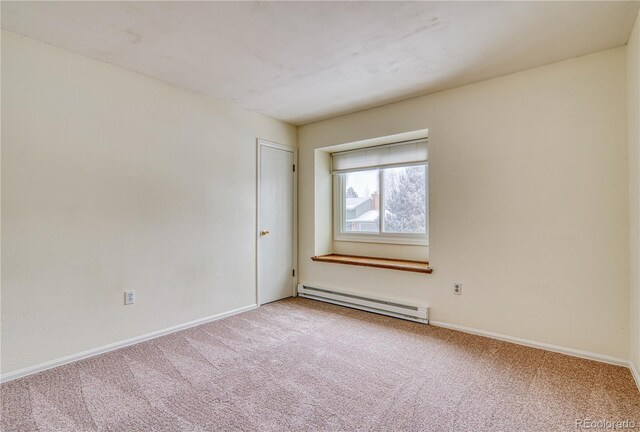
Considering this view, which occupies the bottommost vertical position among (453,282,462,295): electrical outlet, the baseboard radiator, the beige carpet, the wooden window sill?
the beige carpet

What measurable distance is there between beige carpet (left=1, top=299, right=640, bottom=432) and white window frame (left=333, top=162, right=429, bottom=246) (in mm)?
1240

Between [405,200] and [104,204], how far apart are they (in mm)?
3191

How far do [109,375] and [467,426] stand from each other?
2355mm

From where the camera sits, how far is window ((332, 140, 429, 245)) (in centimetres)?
377

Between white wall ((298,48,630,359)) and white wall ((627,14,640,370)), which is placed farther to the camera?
white wall ((298,48,630,359))

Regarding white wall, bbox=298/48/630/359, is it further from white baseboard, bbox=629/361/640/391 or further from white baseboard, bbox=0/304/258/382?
white baseboard, bbox=0/304/258/382

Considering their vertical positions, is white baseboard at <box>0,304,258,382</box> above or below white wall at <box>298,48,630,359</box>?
below

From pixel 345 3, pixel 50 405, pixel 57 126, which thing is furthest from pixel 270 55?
pixel 50 405

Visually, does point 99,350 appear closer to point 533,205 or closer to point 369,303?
point 369,303

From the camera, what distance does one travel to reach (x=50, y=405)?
1.84 meters

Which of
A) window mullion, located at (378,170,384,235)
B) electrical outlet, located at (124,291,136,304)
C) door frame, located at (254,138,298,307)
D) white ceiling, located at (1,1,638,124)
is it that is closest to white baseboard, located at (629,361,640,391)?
white ceiling, located at (1,1,638,124)

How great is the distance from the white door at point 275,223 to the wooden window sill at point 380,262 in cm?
46

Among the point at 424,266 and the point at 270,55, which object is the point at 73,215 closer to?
the point at 270,55

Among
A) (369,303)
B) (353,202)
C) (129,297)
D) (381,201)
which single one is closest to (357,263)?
(369,303)
